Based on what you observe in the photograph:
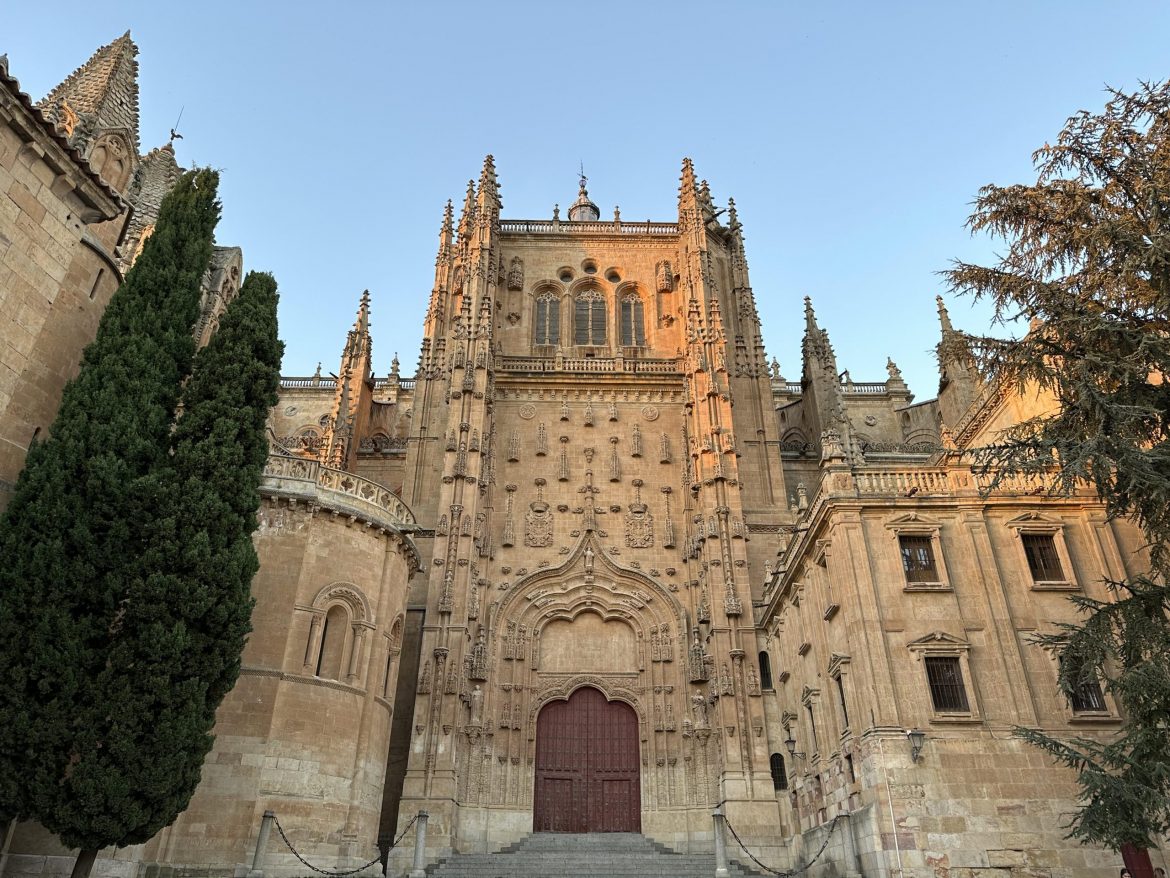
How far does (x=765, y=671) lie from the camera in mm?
23953

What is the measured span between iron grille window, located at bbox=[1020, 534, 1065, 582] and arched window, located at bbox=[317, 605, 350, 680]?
14652mm

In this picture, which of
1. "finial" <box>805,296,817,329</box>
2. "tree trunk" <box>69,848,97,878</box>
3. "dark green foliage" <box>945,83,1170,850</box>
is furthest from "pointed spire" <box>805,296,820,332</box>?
"tree trunk" <box>69,848,97,878</box>

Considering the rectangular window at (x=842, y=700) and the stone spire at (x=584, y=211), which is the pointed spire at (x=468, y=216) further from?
the rectangular window at (x=842, y=700)

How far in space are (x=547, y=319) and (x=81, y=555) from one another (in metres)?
23.2

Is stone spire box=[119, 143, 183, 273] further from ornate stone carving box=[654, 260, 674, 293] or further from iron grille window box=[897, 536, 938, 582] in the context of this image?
iron grille window box=[897, 536, 938, 582]

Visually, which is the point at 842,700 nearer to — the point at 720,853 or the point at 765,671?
the point at 720,853

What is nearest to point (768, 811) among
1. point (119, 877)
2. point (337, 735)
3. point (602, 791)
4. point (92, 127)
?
point (602, 791)

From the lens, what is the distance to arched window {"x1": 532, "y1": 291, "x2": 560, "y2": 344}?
33.3m

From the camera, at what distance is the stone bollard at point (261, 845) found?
599 inches

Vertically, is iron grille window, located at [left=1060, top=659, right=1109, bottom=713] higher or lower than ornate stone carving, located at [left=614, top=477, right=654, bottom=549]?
lower

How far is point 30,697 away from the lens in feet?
37.2

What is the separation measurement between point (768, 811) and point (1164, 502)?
13.6 metres

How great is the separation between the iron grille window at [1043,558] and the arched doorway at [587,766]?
12570 millimetres

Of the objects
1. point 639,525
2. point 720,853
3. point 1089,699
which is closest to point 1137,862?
point 1089,699
